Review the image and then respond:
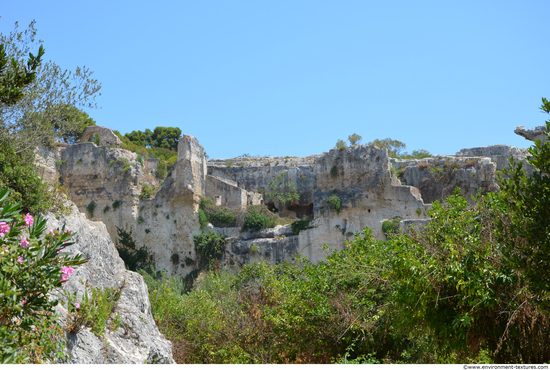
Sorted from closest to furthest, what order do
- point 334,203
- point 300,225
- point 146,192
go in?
1. point 334,203
2. point 300,225
3. point 146,192

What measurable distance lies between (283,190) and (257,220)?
5.91 metres

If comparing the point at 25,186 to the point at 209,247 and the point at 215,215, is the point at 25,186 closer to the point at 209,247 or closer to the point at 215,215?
the point at 209,247

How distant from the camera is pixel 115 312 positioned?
28.3ft

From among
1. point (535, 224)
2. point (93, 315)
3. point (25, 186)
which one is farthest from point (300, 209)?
point (535, 224)

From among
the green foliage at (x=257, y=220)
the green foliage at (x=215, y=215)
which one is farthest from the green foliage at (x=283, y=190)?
the green foliage at (x=215, y=215)

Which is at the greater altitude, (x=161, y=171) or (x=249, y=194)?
(x=161, y=171)

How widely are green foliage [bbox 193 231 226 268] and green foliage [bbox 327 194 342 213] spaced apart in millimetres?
6320

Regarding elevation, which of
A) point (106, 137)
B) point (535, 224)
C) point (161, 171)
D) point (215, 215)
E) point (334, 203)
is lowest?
point (215, 215)

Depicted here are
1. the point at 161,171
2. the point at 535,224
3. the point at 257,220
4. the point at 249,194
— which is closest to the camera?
the point at 535,224

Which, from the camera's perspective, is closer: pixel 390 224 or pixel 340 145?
pixel 390 224

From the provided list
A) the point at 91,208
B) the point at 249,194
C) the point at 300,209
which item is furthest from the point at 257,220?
the point at 91,208

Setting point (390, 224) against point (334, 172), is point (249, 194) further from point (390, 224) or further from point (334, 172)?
point (390, 224)

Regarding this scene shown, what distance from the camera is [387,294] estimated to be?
10.9 metres

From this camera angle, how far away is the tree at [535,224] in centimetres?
670
